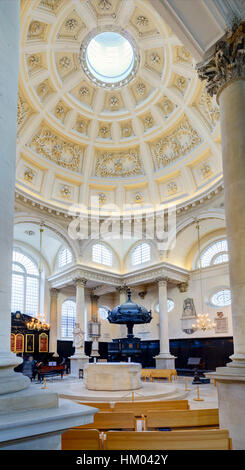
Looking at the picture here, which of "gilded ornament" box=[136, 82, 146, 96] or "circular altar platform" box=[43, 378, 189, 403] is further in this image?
"gilded ornament" box=[136, 82, 146, 96]

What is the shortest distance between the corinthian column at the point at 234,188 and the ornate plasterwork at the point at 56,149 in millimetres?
17315

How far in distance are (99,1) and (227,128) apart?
1731cm

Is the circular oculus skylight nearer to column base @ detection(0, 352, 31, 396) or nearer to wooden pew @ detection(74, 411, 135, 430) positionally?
wooden pew @ detection(74, 411, 135, 430)

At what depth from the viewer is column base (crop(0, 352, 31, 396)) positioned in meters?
3.19

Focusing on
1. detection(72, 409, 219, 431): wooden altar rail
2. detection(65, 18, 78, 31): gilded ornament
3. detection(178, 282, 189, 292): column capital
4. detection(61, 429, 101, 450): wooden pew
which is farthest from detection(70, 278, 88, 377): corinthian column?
detection(61, 429, 101, 450): wooden pew

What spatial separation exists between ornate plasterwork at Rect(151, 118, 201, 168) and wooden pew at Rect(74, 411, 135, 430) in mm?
19801

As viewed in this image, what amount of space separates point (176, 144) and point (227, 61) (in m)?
17.2

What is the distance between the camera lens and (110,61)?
23859 millimetres

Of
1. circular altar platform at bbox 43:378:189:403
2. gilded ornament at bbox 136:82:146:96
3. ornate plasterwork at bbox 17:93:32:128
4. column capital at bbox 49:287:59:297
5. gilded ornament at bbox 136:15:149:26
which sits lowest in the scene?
circular altar platform at bbox 43:378:189:403

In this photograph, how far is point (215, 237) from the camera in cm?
2434

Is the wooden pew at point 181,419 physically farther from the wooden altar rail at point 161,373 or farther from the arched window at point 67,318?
the arched window at point 67,318

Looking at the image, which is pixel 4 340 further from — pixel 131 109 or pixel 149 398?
pixel 131 109

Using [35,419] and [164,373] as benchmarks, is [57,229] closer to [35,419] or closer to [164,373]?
[164,373]
